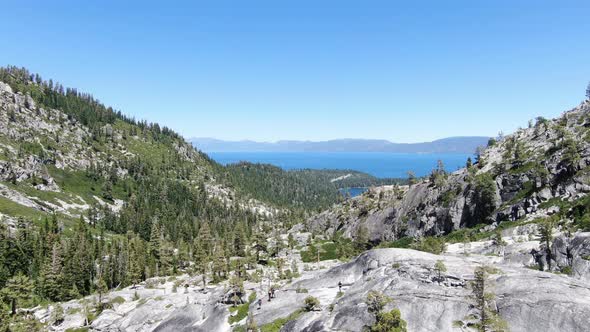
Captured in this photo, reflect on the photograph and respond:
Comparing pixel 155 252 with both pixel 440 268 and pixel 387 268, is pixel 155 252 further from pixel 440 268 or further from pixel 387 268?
pixel 440 268

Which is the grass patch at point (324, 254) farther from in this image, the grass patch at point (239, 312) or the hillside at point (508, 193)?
the grass patch at point (239, 312)

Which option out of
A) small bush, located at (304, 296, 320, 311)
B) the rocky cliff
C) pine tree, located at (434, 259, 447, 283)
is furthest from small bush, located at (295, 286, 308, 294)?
the rocky cliff

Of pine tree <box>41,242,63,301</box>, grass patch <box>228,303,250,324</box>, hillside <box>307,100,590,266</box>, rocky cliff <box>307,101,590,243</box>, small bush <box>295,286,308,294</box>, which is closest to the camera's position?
small bush <box>295,286,308,294</box>

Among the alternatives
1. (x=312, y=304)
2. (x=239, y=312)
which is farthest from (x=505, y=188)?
(x=239, y=312)

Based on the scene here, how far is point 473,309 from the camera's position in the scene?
1666 inches

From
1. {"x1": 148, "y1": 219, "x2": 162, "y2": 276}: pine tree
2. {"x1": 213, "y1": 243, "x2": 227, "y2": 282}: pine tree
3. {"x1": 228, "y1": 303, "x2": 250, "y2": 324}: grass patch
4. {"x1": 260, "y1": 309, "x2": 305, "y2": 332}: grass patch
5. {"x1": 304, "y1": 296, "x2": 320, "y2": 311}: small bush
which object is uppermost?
{"x1": 304, "y1": 296, "x2": 320, "y2": 311}: small bush

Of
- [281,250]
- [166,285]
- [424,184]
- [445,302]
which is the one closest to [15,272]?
[166,285]

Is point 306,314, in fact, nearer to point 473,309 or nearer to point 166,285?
point 473,309

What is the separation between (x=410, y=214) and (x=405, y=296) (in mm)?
104687

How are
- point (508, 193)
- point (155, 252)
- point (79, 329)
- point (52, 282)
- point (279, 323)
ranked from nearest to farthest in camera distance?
1. point (279, 323)
2. point (79, 329)
3. point (508, 193)
4. point (52, 282)
5. point (155, 252)

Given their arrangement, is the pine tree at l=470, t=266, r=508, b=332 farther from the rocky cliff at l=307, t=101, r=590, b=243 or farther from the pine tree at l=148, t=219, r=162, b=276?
the pine tree at l=148, t=219, r=162, b=276

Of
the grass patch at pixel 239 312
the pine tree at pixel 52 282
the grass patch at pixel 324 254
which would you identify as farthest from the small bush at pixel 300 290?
the pine tree at pixel 52 282

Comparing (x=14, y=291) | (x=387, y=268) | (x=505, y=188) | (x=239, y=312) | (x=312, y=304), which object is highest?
(x=505, y=188)

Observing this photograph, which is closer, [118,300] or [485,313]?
[485,313]
